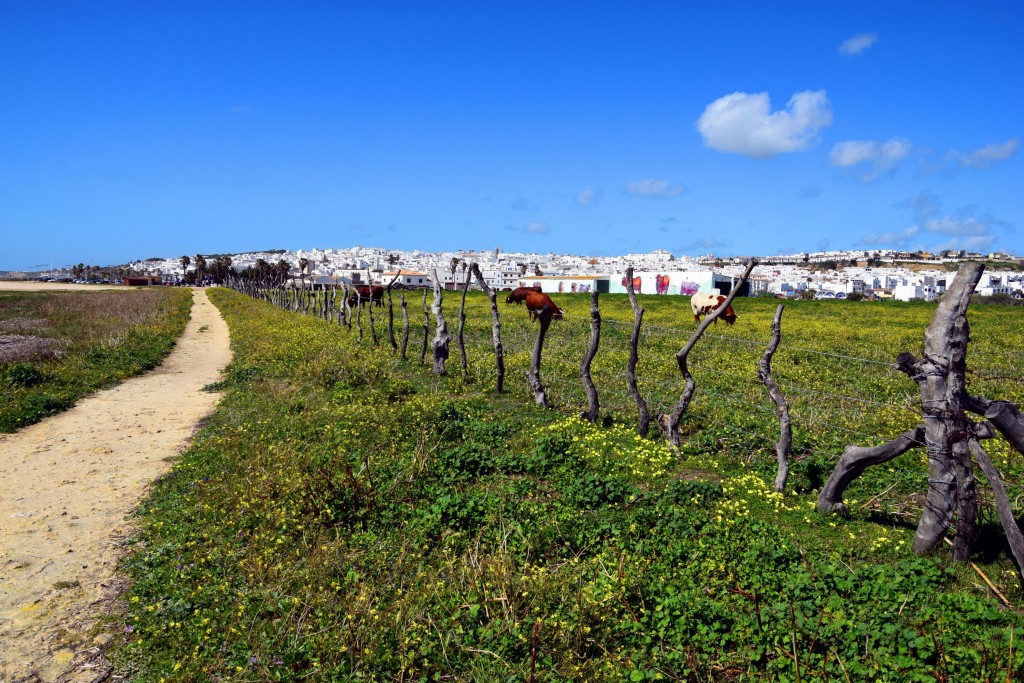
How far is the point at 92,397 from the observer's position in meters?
14.3

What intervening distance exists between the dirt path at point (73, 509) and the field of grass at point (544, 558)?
366mm

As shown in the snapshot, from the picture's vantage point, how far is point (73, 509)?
7910mm

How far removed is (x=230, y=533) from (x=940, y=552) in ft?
21.8

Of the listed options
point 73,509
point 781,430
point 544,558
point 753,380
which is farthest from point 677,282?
point 544,558

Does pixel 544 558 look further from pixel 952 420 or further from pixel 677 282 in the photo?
pixel 677 282

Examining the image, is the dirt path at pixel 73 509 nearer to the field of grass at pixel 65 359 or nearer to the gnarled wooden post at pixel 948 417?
the field of grass at pixel 65 359

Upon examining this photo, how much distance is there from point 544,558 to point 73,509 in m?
5.90

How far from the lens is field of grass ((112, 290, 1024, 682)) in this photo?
14.6 feet

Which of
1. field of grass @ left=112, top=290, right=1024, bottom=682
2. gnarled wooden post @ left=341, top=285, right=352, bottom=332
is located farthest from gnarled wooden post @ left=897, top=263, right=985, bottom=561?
gnarled wooden post @ left=341, top=285, right=352, bottom=332

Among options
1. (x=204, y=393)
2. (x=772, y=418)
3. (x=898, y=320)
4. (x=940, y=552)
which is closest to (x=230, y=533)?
(x=940, y=552)

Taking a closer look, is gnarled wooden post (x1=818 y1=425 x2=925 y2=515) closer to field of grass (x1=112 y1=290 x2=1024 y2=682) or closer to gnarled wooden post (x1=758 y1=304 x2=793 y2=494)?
field of grass (x1=112 y1=290 x2=1024 y2=682)

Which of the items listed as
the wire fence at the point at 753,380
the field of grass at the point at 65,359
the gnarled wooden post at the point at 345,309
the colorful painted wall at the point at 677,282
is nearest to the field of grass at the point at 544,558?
the wire fence at the point at 753,380

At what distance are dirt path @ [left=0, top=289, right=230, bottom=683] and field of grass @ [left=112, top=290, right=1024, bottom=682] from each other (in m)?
0.37

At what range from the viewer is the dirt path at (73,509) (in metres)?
5.15
